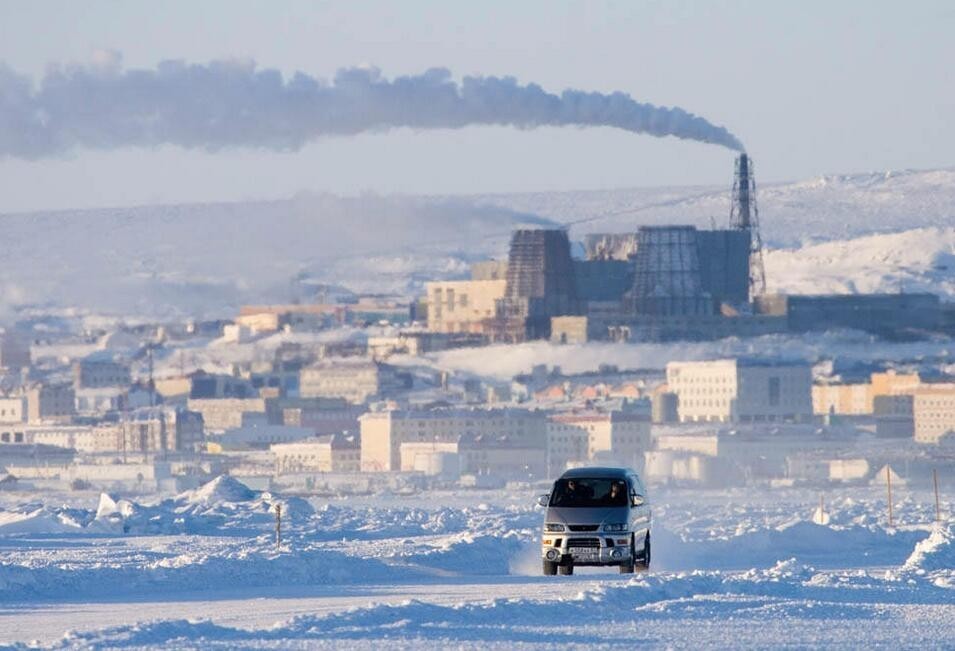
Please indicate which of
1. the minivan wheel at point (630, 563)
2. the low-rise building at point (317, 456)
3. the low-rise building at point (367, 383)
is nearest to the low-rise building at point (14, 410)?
the low-rise building at point (367, 383)

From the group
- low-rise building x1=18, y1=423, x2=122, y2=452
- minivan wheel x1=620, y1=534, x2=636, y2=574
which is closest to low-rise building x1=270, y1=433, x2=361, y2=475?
low-rise building x1=18, y1=423, x2=122, y2=452

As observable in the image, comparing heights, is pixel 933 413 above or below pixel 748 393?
below

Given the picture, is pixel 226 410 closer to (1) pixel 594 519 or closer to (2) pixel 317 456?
(2) pixel 317 456

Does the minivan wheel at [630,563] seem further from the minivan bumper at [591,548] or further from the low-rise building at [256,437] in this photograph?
the low-rise building at [256,437]

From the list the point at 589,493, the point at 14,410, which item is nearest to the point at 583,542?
the point at 589,493

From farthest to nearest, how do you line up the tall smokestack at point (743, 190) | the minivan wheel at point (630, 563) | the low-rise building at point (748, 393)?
the tall smokestack at point (743, 190), the low-rise building at point (748, 393), the minivan wheel at point (630, 563)
